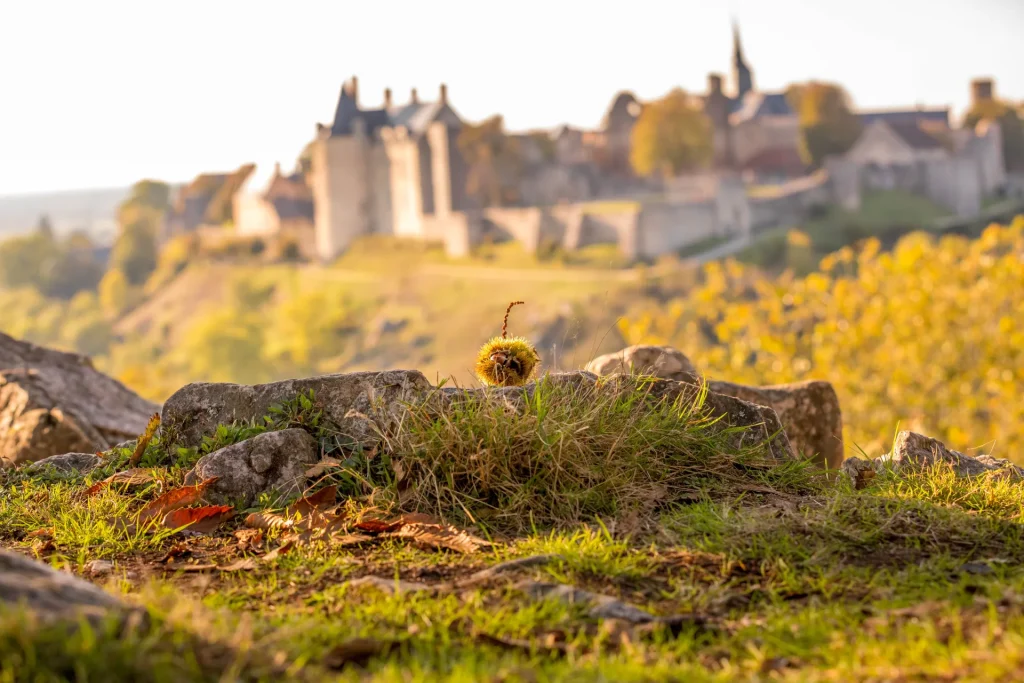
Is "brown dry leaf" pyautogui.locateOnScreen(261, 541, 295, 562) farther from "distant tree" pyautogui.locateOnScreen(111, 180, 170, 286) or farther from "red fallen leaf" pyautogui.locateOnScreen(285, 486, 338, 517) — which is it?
"distant tree" pyautogui.locateOnScreen(111, 180, 170, 286)

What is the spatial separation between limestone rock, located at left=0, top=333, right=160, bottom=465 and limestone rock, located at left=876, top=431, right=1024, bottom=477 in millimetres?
4606

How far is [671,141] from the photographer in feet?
299

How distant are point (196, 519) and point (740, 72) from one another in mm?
114763

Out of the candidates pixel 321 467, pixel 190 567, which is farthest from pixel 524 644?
pixel 321 467

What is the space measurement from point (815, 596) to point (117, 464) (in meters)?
3.29

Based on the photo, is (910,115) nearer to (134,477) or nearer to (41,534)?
(134,477)

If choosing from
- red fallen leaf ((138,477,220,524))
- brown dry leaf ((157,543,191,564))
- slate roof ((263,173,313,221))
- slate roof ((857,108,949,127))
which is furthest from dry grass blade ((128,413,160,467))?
slate roof ((857,108,949,127))

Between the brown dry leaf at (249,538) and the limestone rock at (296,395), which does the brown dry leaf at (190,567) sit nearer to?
the brown dry leaf at (249,538)

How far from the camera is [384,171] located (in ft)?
294

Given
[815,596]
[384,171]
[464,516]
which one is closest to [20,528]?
[464,516]

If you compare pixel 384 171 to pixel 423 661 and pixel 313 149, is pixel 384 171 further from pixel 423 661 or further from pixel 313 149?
pixel 423 661

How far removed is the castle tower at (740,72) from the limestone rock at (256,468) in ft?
369

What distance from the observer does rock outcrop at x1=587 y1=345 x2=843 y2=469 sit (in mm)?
6773

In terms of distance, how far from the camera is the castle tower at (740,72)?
11338 centimetres
